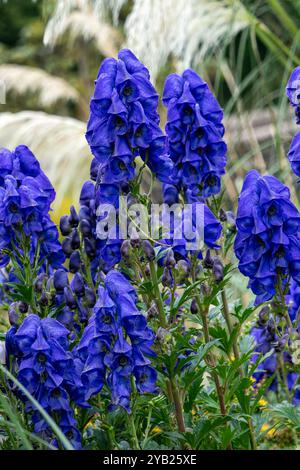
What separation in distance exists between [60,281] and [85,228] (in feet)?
0.60

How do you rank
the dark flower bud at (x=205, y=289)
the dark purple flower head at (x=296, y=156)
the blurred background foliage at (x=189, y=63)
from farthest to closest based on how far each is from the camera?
the blurred background foliage at (x=189, y=63) → the dark flower bud at (x=205, y=289) → the dark purple flower head at (x=296, y=156)

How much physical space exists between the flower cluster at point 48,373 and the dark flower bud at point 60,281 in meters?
0.26

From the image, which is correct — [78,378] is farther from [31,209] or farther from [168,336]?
[31,209]

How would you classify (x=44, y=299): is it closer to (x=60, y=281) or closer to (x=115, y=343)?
(x=60, y=281)

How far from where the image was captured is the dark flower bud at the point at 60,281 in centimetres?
217

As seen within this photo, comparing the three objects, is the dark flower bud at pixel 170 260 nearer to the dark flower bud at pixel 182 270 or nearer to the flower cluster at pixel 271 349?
the dark flower bud at pixel 182 270

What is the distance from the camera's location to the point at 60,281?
2166 mm

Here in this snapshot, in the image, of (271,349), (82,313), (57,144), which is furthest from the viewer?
(57,144)

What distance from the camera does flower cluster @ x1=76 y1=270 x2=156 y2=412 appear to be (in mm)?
1775

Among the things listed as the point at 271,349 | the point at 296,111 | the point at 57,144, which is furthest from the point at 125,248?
the point at 57,144

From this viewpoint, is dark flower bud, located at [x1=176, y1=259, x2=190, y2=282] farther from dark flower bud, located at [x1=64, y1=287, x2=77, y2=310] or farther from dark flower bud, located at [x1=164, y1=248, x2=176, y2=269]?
dark flower bud, located at [x1=64, y1=287, x2=77, y2=310]

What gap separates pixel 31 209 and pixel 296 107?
74 centimetres

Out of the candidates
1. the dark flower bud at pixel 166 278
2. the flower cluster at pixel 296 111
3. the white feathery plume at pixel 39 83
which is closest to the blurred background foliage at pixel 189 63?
the flower cluster at pixel 296 111
